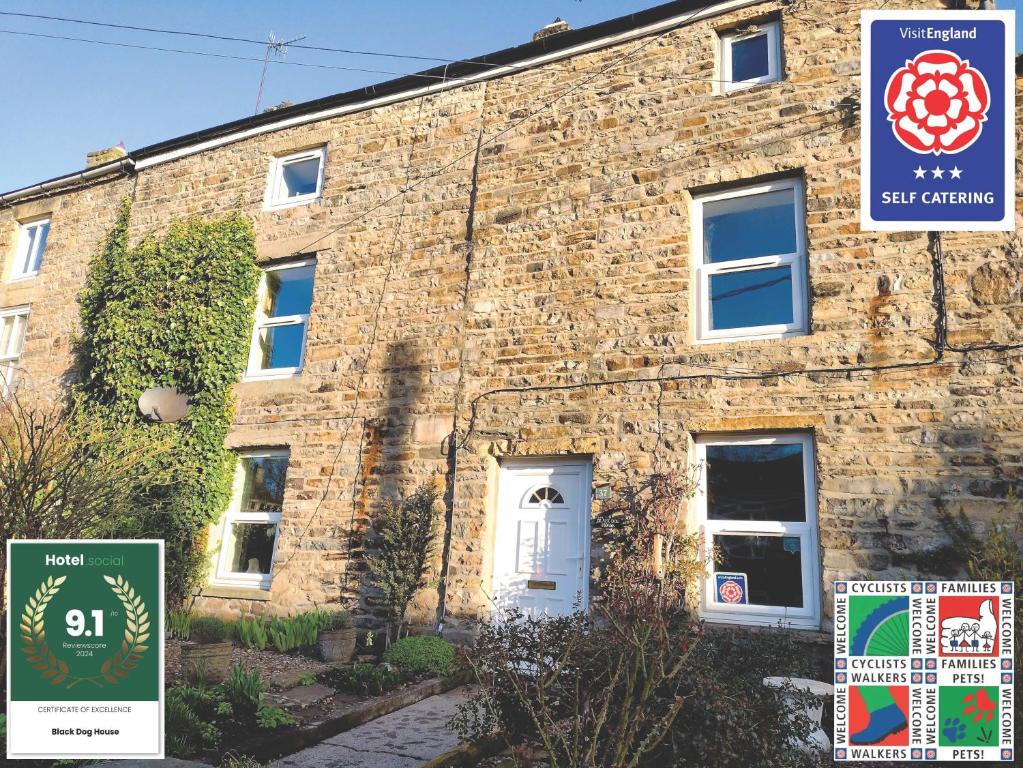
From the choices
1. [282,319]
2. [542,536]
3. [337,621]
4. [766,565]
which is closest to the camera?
[766,565]

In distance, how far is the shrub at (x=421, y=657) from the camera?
6.93 meters

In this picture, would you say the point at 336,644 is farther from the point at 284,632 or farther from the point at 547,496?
the point at 547,496

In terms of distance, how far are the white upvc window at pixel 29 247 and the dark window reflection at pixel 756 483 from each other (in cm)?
1297

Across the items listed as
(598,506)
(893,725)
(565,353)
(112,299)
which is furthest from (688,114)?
(112,299)

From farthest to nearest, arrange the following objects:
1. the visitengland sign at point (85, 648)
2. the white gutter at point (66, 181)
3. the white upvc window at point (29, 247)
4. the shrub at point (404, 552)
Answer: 1. the white upvc window at point (29, 247)
2. the white gutter at point (66, 181)
3. the shrub at point (404, 552)
4. the visitengland sign at point (85, 648)

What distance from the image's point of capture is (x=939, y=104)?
3986 mm

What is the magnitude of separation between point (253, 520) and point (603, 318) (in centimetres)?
533

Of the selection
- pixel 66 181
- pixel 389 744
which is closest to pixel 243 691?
pixel 389 744

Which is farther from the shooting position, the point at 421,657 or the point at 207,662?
the point at 421,657

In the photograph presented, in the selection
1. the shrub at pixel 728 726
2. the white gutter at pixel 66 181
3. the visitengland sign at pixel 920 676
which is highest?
the white gutter at pixel 66 181

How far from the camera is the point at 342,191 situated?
10.3 metres

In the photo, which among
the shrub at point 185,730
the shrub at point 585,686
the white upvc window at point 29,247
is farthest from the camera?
the white upvc window at point 29,247

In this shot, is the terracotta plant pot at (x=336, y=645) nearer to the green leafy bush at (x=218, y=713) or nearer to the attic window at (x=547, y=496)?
the green leafy bush at (x=218, y=713)

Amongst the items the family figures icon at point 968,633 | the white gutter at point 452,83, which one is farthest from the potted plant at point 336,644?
the white gutter at point 452,83
